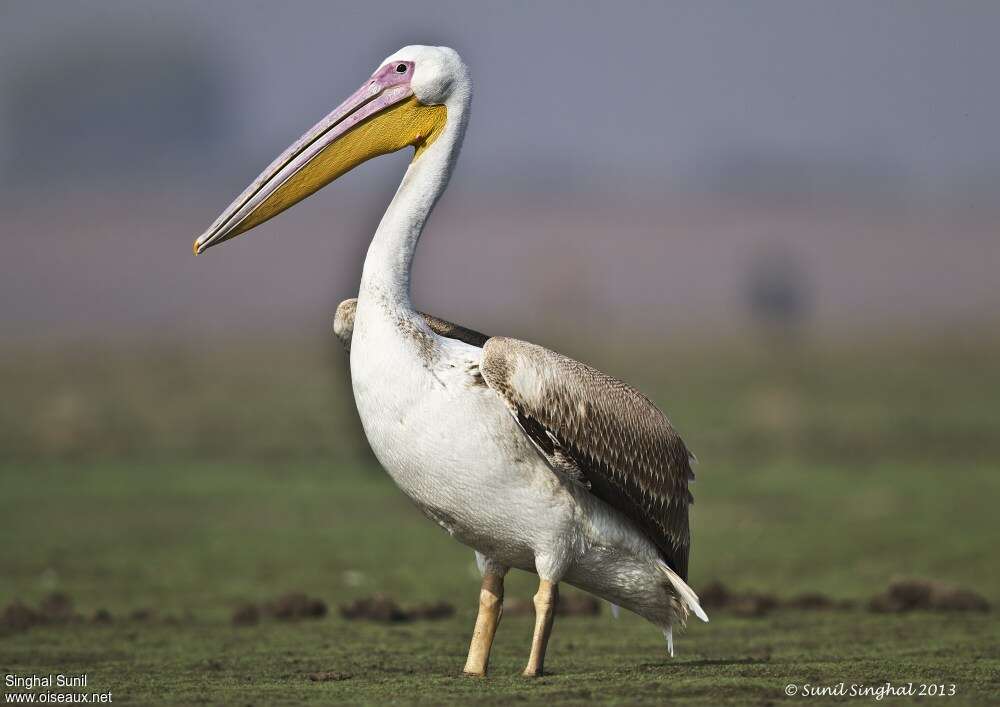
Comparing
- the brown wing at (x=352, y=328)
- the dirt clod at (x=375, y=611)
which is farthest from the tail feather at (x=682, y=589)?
the dirt clod at (x=375, y=611)

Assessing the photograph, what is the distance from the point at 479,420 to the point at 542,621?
104 cm

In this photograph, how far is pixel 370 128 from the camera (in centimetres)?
803

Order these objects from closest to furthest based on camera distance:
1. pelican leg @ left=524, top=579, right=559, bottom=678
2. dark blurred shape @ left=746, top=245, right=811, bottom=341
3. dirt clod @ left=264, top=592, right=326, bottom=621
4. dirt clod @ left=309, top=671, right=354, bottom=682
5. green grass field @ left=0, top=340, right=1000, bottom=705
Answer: pelican leg @ left=524, top=579, right=559, bottom=678
dirt clod @ left=309, top=671, right=354, bottom=682
green grass field @ left=0, top=340, right=1000, bottom=705
dirt clod @ left=264, top=592, right=326, bottom=621
dark blurred shape @ left=746, top=245, right=811, bottom=341

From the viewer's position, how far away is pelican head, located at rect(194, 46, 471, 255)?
7973mm

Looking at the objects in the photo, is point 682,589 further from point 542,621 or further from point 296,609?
point 296,609

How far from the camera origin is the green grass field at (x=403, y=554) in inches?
312

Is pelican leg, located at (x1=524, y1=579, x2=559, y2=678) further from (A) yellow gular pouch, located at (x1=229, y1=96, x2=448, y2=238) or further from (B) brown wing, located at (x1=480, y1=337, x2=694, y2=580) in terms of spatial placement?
(A) yellow gular pouch, located at (x1=229, y1=96, x2=448, y2=238)

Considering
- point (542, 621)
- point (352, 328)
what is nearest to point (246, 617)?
point (352, 328)

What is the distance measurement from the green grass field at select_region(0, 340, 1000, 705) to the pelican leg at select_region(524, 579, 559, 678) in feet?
0.52

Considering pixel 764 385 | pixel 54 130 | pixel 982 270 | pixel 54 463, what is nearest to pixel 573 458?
pixel 54 463

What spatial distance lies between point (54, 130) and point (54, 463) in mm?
114552

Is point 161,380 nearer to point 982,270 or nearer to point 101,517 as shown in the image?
point 101,517

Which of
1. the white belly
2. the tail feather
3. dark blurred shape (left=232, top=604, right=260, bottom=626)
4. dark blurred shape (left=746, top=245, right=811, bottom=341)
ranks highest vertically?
dark blurred shape (left=746, top=245, right=811, bottom=341)

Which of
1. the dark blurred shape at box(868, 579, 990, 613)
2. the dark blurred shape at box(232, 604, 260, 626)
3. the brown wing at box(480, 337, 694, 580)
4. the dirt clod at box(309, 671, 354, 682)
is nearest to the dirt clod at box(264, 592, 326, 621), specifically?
the dark blurred shape at box(232, 604, 260, 626)
